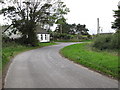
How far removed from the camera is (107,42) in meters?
21.1

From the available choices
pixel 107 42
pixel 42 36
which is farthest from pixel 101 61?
pixel 42 36

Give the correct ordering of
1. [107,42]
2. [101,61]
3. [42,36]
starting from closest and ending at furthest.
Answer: [101,61], [107,42], [42,36]

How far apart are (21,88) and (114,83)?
13.5 feet

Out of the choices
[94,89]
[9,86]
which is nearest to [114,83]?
[94,89]

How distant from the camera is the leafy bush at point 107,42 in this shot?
18.8 m

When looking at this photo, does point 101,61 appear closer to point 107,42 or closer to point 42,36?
point 107,42

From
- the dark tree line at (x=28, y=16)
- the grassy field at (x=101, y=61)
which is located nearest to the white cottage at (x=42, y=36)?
the dark tree line at (x=28, y=16)

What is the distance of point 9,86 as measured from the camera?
6.54m

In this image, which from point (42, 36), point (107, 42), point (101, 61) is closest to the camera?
point (101, 61)

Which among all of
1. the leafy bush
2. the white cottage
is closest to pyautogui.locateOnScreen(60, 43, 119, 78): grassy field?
the leafy bush

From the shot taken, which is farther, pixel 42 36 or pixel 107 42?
pixel 42 36

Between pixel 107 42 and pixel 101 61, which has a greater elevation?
pixel 107 42

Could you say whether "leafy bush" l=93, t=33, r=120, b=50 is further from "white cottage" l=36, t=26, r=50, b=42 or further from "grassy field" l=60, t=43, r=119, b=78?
"white cottage" l=36, t=26, r=50, b=42

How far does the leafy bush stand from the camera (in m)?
18.8
